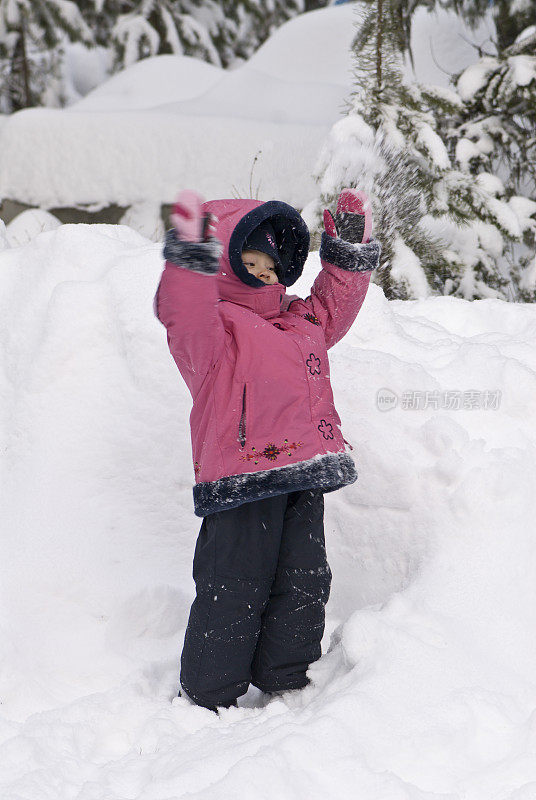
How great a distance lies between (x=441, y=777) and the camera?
1.47 metres

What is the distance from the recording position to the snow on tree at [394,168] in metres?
3.74

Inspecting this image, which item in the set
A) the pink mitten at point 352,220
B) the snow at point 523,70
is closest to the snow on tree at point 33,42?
the snow at point 523,70

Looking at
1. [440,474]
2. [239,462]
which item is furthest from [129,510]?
[440,474]

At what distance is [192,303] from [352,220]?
63cm

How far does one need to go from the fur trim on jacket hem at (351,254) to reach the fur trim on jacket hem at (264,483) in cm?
55

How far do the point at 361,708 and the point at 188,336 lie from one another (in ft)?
3.00

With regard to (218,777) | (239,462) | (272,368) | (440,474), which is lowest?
(218,777)

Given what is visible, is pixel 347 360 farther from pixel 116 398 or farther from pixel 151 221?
pixel 151 221

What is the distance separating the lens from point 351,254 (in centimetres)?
198

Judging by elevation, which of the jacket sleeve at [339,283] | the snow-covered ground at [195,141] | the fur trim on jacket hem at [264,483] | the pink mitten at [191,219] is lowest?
the snow-covered ground at [195,141]

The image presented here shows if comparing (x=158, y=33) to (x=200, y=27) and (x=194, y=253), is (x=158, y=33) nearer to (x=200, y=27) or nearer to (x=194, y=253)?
(x=200, y=27)

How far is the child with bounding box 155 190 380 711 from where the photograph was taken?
172 centimetres

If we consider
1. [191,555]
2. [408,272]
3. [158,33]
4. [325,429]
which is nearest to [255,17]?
[158,33]

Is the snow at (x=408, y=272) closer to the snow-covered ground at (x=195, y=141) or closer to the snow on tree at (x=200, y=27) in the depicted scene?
the snow-covered ground at (x=195, y=141)
